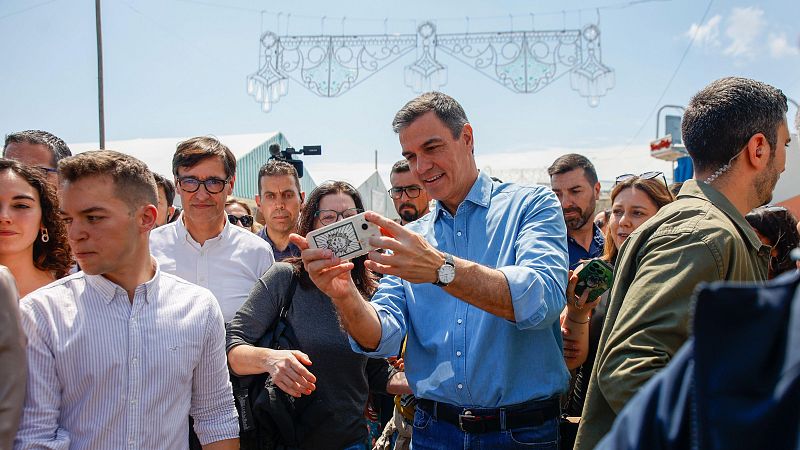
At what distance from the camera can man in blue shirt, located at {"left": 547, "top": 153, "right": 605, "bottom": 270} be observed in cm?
458

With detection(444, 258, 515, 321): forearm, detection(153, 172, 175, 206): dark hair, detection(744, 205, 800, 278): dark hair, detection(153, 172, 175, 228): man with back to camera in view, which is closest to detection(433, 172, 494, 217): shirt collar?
detection(444, 258, 515, 321): forearm

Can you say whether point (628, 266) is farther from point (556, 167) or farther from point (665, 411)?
point (556, 167)

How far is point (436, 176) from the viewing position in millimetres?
2389

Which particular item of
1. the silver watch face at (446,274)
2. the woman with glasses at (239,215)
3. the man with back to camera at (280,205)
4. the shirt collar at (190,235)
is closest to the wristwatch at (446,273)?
the silver watch face at (446,274)

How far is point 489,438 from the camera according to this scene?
7.09ft

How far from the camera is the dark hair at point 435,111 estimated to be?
237cm

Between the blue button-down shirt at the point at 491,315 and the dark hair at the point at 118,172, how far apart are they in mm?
993

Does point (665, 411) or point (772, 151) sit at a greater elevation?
point (772, 151)

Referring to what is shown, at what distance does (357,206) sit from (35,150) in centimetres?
229

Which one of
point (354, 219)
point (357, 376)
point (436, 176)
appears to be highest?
point (436, 176)

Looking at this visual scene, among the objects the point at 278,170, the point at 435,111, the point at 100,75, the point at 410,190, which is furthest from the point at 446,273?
the point at 100,75

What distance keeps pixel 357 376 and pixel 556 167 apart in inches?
112

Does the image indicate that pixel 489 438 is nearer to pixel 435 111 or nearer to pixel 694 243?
pixel 694 243

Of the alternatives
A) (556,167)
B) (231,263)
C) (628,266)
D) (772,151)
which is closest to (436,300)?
(628,266)
